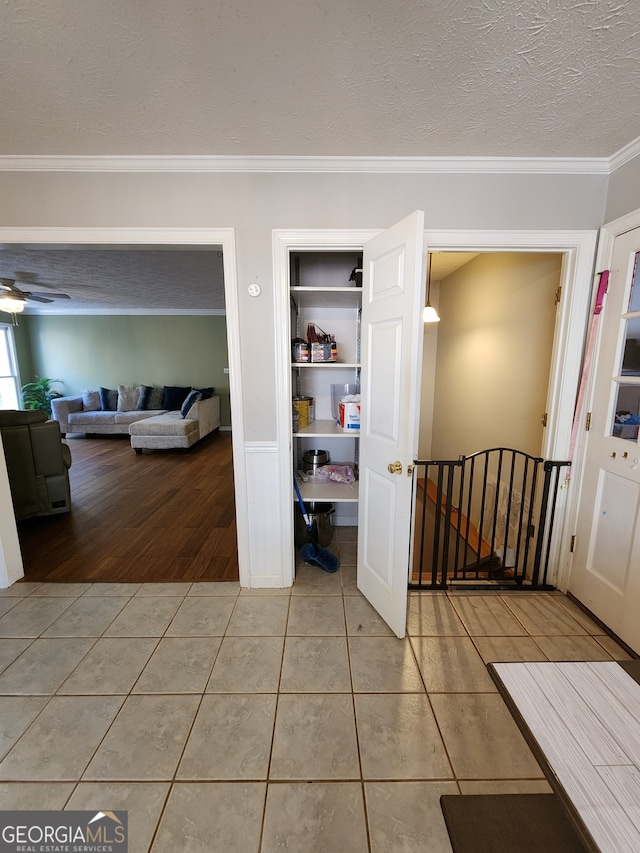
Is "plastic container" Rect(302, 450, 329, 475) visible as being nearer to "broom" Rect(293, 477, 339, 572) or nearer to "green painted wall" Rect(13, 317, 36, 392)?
"broom" Rect(293, 477, 339, 572)

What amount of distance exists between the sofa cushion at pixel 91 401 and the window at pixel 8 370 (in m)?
1.52

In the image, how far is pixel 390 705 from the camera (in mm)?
1425

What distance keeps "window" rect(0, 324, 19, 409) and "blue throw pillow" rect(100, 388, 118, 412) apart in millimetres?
1881

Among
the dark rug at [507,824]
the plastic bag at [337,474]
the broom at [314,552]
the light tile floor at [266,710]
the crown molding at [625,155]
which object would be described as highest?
the crown molding at [625,155]

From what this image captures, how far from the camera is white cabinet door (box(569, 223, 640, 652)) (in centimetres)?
168

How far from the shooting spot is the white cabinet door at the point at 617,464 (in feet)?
5.50

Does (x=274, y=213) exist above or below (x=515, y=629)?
above

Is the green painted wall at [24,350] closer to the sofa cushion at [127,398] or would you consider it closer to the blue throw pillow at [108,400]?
the blue throw pillow at [108,400]

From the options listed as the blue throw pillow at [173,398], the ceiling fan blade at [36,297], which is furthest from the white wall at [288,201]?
the blue throw pillow at [173,398]

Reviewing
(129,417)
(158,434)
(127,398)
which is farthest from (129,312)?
(158,434)

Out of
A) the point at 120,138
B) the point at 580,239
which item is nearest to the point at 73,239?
the point at 120,138

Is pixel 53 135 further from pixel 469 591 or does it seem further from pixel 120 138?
pixel 469 591

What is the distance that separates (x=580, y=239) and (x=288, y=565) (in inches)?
100

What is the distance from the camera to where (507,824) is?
3.35 feet
